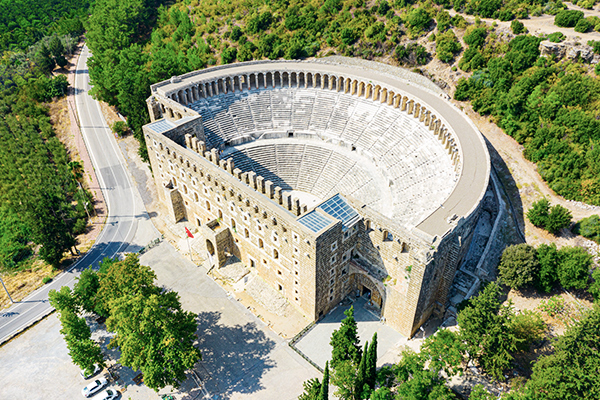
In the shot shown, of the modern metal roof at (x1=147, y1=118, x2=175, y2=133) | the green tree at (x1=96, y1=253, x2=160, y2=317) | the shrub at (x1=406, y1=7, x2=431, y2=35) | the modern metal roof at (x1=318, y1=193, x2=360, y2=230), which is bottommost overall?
the green tree at (x1=96, y1=253, x2=160, y2=317)

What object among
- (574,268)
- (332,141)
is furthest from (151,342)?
(574,268)

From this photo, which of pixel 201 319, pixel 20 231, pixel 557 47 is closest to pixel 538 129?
pixel 557 47

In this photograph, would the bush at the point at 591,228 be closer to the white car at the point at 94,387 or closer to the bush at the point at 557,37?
the bush at the point at 557,37

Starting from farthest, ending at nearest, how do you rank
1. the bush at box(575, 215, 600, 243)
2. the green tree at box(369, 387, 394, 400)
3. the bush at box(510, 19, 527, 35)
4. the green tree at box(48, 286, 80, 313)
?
the bush at box(510, 19, 527, 35) < the bush at box(575, 215, 600, 243) < the green tree at box(48, 286, 80, 313) < the green tree at box(369, 387, 394, 400)

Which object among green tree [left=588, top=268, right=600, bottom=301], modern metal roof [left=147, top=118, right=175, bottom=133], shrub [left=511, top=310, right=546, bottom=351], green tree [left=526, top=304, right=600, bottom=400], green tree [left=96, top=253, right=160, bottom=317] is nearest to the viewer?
green tree [left=526, top=304, right=600, bottom=400]

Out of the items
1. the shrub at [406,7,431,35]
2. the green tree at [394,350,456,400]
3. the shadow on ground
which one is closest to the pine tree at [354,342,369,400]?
the green tree at [394,350,456,400]

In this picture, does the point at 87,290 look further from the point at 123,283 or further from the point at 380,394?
the point at 380,394

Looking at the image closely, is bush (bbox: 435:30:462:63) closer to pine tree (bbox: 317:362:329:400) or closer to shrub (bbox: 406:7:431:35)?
shrub (bbox: 406:7:431:35)
